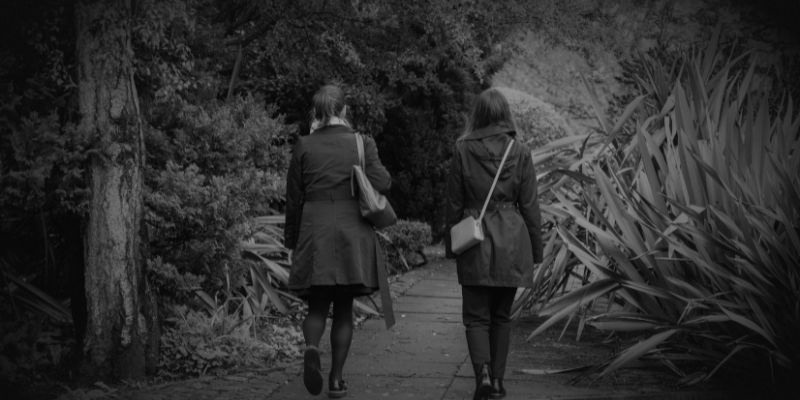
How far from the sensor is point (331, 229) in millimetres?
4957

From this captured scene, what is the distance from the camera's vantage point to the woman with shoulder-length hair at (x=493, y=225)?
4.88 meters

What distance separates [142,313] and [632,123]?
15.2 feet

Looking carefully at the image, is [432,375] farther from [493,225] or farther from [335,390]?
[493,225]

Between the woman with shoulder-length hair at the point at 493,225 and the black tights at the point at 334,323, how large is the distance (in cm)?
66

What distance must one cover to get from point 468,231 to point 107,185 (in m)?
2.12

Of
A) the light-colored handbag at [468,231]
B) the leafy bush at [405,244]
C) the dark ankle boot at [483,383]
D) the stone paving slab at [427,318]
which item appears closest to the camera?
the dark ankle boot at [483,383]


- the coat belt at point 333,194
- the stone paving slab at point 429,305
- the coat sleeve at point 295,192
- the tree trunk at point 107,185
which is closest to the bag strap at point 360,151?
the coat belt at point 333,194

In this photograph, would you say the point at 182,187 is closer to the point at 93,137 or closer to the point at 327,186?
the point at 93,137

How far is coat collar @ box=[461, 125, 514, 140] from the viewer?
5023 millimetres

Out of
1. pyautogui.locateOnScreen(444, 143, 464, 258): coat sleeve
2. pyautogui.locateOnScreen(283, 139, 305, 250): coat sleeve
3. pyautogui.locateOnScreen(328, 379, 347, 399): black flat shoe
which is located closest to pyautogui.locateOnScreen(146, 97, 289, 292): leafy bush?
pyautogui.locateOnScreen(283, 139, 305, 250): coat sleeve

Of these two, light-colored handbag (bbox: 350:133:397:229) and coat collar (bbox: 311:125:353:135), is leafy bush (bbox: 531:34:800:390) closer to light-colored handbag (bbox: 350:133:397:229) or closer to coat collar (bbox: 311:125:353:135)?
light-colored handbag (bbox: 350:133:397:229)

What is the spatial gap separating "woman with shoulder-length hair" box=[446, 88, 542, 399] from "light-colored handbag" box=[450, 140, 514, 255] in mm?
44

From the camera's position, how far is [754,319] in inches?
191

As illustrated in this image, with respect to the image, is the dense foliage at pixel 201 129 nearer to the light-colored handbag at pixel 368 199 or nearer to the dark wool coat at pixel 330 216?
the dark wool coat at pixel 330 216
